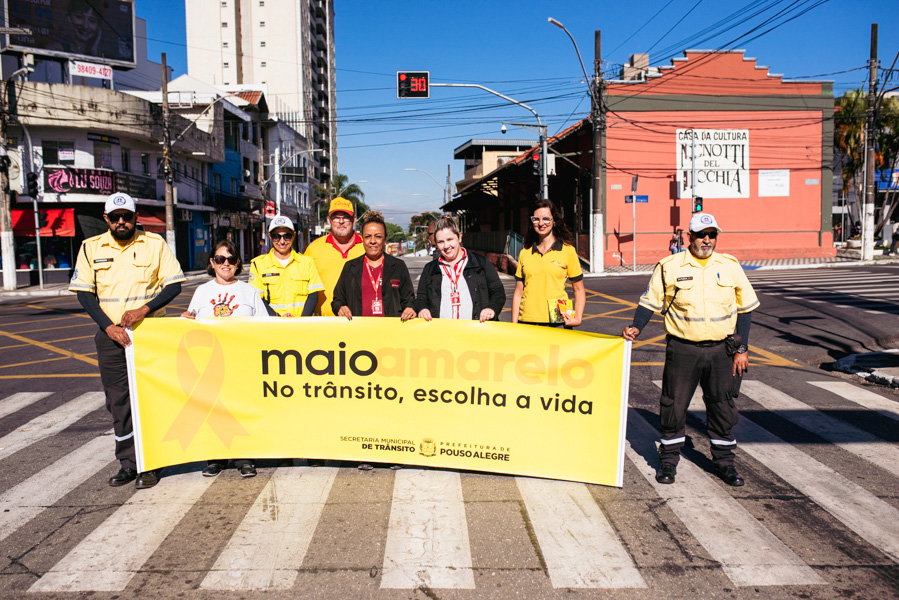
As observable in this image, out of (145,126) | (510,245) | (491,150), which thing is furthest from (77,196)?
(491,150)

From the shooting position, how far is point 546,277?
558 centimetres

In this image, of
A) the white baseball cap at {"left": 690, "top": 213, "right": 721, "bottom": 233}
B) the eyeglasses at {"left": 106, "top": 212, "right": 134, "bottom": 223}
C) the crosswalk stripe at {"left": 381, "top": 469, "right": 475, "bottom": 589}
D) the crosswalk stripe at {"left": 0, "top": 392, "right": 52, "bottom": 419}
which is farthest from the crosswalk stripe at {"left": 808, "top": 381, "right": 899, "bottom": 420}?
the crosswalk stripe at {"left": 0, "top": 392, "right": 52, "bottom": 419}

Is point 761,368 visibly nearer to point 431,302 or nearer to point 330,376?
point 431,302

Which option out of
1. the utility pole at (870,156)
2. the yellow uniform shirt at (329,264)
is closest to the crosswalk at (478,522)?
the yellow uniform shirt at (329,264)

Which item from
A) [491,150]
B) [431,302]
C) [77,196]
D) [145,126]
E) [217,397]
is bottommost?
[217,397]

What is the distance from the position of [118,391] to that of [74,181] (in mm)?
29743

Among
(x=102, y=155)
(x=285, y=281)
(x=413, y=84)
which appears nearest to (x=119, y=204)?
(x=285, y=281)

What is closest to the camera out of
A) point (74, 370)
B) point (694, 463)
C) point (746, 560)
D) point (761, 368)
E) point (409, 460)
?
point (746, 560)

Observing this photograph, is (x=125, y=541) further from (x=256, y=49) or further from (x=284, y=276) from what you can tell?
(x=256, y=49)

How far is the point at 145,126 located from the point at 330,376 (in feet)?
109

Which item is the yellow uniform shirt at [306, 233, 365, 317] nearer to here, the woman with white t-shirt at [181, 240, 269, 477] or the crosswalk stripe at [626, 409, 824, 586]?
the woman with white t-shirt at [181, 240, 269, 477]

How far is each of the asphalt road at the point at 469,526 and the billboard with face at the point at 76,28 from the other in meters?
36.8

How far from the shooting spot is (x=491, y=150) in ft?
240

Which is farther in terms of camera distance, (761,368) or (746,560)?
(761,368)
